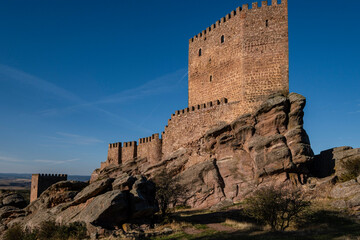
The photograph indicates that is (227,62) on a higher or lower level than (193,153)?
higher

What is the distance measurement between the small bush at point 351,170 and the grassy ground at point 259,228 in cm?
539

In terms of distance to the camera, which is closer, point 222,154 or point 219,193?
point 219,193

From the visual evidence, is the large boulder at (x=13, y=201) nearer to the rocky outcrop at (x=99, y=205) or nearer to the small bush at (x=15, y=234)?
the rocky outcrop at (x=99, y=205)

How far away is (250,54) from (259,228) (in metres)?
18.2

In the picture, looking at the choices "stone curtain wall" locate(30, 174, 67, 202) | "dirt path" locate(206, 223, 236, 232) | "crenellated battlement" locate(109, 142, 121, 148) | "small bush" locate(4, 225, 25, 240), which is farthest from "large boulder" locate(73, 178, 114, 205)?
"stone curtain wall" locate(30, 174, 67, 202)

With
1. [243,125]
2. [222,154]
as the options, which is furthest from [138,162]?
[243,125]

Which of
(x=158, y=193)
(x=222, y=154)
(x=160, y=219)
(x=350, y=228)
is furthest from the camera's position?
(x=222, y=154)

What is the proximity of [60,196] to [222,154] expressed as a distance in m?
14.8

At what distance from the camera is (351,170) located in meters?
24.6

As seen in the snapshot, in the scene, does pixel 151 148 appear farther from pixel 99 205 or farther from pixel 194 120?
pixel 99 205

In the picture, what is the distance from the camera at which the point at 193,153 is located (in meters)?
32.5

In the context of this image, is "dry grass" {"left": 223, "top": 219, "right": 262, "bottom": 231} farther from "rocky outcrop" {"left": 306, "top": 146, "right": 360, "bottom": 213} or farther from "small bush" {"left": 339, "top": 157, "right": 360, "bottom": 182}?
"small bush" {"left": 339, "top": 157, "right": 360, "bottom": 182}

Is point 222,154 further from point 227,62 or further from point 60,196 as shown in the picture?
point 60,196

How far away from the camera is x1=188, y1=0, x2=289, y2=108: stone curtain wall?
29.4 meters
